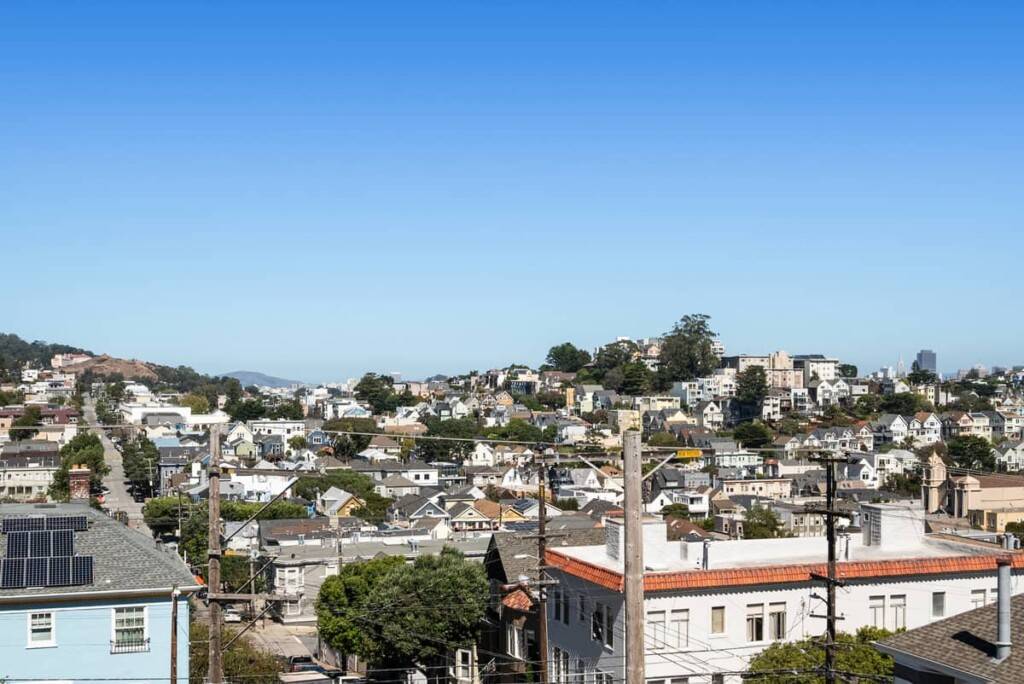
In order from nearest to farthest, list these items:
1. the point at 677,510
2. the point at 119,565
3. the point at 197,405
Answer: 1. the point at 119,565
2. the point at 677,510
3. the point at 197,405

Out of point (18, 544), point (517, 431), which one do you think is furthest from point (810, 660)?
point (517, 431)

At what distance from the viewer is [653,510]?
9825cm

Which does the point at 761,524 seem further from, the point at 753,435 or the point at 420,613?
the point at 753,435

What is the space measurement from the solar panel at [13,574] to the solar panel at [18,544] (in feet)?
0.47

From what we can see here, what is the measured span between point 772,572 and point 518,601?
9052 mm

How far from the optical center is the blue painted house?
59.7ft

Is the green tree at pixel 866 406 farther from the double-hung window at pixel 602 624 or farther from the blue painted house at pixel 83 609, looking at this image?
the blue painted house at pixel 83 609

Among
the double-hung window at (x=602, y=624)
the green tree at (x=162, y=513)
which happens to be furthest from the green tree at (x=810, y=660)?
the green tree at (x=162, y=513)

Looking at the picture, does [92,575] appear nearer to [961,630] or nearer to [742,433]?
[961,630]

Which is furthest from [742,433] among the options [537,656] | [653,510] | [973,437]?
[537,656]

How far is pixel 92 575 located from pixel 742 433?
142014 mm

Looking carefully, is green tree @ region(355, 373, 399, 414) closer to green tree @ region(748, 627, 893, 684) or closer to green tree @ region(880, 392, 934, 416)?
green tree @ region(880, 392, 934, 416)

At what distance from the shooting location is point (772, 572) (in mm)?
22703

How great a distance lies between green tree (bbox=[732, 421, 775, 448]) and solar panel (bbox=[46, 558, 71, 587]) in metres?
133
